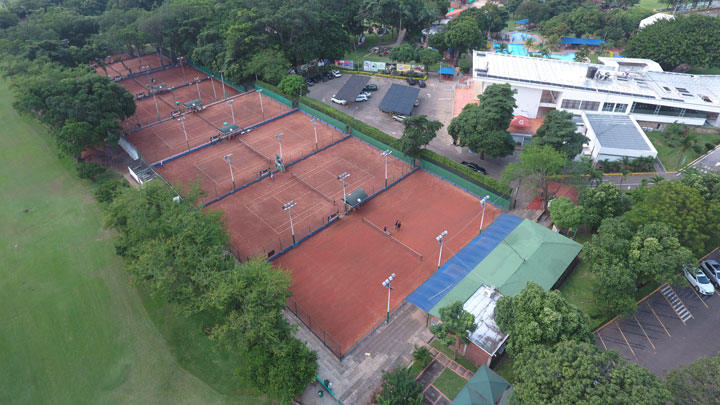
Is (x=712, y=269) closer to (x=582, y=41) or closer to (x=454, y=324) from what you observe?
(x=454, y=324)

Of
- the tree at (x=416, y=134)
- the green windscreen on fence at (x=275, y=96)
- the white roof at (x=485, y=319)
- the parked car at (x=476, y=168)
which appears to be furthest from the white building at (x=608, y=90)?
the white roof at (x=485, y=319)

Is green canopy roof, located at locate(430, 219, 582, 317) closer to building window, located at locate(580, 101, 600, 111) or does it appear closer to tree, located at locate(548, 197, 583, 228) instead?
tree, located at locate(548, 197, 583, 228)

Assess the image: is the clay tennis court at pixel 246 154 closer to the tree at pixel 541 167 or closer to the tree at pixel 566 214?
the tree at pixel 541 167

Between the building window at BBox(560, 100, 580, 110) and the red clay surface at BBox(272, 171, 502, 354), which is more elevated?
the building window at BBox(560, 100, 580, 110)

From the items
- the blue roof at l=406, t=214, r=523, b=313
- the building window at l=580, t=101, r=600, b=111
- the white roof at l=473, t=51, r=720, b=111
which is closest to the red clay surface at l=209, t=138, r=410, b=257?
Result: the blue roof at l=406, t=214, r=523, b=313


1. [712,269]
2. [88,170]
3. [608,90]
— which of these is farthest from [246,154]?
[712,269]

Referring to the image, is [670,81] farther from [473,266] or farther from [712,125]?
[473,266]
